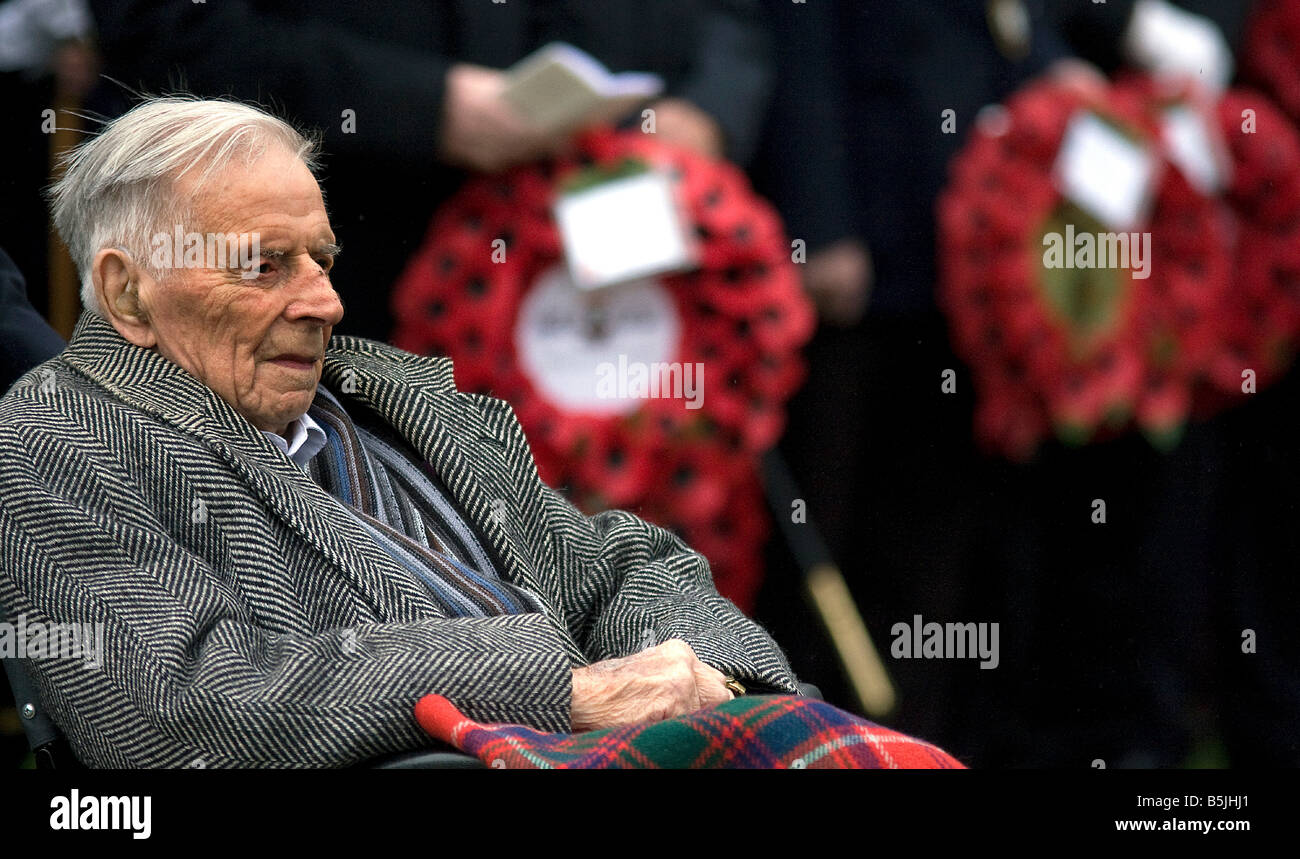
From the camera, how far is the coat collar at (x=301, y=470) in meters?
2.25

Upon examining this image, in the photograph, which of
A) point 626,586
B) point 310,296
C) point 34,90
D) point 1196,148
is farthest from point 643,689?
point 1196,148

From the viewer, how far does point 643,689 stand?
7.42 ft

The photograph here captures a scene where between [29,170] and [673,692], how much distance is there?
5.99 feet

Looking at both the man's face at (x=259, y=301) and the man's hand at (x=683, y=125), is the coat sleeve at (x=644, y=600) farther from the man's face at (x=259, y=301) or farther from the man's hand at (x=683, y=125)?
the man's hand at (x=683, y=125)

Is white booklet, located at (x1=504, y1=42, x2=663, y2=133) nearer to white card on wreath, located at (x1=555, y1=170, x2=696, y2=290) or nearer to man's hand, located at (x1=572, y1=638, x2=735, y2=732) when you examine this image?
white card on wreath, located at (x1=555, y1=170, x2=696, y2=290)

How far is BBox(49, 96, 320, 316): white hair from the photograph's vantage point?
7.48 feet

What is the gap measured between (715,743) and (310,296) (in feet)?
2.86

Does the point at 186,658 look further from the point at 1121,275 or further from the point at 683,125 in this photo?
the point at 1121,275

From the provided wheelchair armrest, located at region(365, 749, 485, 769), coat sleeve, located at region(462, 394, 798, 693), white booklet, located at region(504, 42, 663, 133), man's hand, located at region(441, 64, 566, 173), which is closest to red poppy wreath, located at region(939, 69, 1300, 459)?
white booklet, located at region(504, 42, 663, 133)

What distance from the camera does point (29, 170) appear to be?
332cm

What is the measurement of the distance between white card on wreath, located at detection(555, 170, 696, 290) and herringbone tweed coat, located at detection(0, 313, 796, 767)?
106 centimetres
